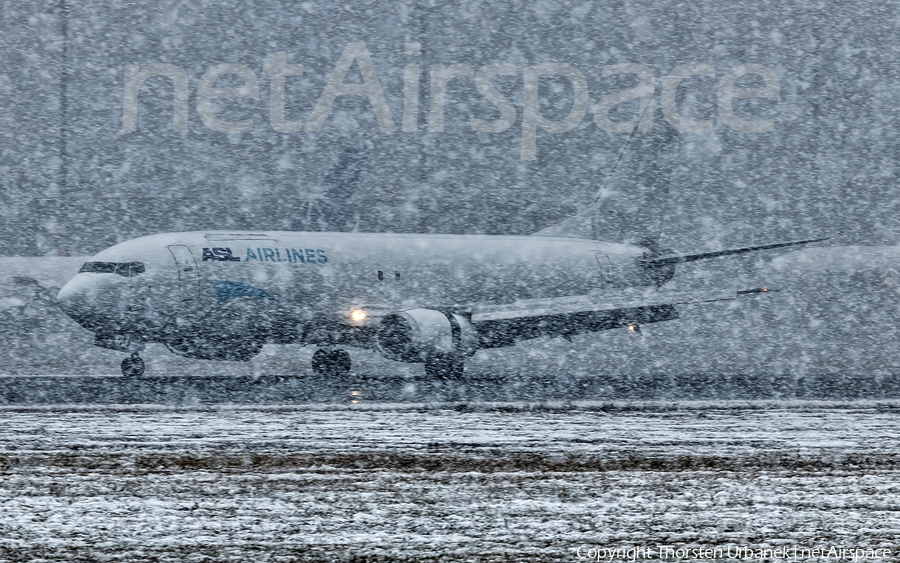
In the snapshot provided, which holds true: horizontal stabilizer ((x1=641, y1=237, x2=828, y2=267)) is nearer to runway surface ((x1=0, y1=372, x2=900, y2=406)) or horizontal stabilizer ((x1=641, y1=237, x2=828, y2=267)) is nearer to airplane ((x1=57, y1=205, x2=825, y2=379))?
airplane ((x1=57, y1=205, x2=825, y2=379))

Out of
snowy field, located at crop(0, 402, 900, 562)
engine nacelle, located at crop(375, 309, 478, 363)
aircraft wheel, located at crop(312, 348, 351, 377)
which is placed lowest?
aircraft wheel, located at crop(312, 348, 351, 377)

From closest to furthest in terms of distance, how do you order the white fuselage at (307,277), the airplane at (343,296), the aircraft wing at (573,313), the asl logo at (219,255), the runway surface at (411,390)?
1. the runway surface at (411,390)
2. the white fuselage at (307,277)
3. the airplane at (343,296)
4. the asl logo at (219,255)
5. the aircraft wing at (573,313)

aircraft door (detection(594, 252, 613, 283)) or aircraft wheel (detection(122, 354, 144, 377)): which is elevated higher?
aircraft door (detection(594, 252, 613, 283))

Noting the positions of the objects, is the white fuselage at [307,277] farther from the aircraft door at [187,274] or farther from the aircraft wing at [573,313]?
the aircraft wing at [573,313]

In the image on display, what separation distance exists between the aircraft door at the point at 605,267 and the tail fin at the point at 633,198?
211 cm

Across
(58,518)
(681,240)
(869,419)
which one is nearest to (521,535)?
(58,518)

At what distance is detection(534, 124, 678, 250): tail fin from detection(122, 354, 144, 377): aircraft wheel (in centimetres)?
1096

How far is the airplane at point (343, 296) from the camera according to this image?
59.6ft

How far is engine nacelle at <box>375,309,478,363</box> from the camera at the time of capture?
62.0ft

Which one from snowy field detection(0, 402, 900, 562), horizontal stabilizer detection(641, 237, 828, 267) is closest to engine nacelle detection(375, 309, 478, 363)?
horizontal stabilizer detection(641, 237, 828, 267)

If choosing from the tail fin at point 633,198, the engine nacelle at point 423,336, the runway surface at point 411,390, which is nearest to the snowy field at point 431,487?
the runway surface at point 411,390

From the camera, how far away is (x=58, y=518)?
204 inches

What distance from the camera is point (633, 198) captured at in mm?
27234

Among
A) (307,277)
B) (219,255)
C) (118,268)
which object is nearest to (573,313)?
(307,277)
